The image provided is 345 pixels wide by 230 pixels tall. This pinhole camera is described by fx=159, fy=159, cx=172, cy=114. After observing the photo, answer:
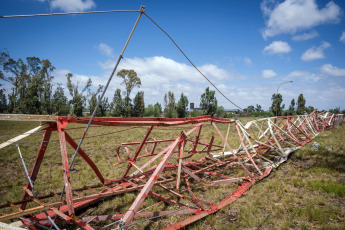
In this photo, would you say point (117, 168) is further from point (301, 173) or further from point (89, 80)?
point (89, 80)

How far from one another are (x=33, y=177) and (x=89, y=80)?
48.4 m

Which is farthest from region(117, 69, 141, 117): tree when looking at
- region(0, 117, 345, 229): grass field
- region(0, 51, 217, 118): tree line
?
region(0, 117, 345, 229): grass field

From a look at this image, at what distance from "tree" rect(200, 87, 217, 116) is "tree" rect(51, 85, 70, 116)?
130ft

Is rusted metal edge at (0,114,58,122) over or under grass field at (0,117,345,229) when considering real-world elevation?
→ over

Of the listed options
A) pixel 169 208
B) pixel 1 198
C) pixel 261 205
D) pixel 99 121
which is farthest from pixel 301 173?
pixel 1 198

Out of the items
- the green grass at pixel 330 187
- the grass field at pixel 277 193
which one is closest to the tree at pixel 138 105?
the grass field at pixel 277 193

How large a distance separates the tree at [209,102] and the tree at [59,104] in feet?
130

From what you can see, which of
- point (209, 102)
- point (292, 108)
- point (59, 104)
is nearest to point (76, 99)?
point (59, 104)

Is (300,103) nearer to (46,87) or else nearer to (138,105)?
(138,105)

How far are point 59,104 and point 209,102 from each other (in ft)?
141

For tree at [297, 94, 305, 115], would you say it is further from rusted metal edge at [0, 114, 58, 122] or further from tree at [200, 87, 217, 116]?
Answer: rusted metal edge at [0, 114, 58, 122]

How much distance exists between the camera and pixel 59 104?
140 ft

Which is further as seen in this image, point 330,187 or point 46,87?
point 46,87

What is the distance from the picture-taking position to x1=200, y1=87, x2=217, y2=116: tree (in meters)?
50.4
